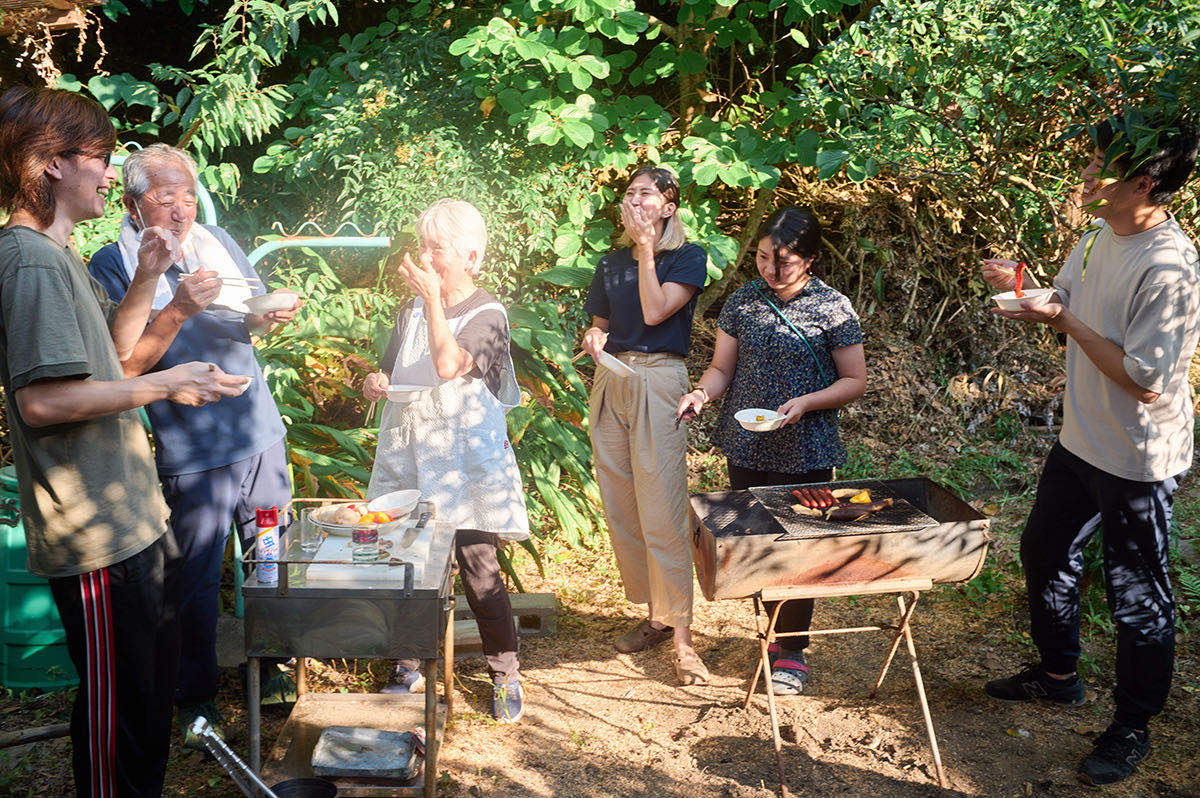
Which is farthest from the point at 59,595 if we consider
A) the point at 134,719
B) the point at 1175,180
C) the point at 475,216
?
the point at 1175,180

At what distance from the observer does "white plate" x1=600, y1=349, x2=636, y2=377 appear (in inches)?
144

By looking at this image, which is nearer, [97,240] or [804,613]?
[804,613]

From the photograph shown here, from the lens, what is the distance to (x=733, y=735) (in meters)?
3.51

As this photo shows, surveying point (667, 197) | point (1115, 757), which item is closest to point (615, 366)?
point (667, 197)

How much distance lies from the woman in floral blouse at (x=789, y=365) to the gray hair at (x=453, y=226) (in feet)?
3.36

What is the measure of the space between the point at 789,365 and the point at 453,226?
1.39 m

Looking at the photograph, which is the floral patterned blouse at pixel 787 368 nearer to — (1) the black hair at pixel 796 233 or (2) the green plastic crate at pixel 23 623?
(1) the black hair at pixel 796 233

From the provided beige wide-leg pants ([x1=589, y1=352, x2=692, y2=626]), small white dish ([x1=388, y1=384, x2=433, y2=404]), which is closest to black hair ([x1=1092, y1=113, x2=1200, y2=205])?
beige wide-leg pants ([x1=589, y1=352, x2=692, y2=626])

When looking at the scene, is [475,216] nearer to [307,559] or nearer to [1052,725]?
[307,559]

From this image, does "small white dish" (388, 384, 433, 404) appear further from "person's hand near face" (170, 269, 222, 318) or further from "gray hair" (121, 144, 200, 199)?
"gray hair" (121, 144, 200, 199)

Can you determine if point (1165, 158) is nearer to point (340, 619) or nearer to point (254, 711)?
point (340, 619)

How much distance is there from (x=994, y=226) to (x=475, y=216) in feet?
14.8

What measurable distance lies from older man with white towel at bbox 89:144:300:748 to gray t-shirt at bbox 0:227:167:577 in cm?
73

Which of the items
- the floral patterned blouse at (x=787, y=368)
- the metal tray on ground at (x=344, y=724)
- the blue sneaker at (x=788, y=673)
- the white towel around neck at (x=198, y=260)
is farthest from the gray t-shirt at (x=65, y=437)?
the blue sneaker at (x=788, y=673)
